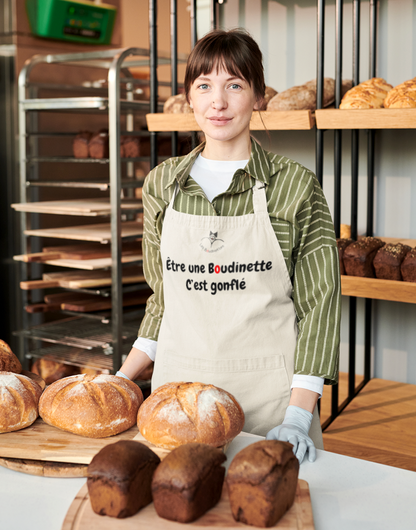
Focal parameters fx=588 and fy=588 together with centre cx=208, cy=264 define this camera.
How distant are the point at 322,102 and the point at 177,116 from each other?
1.91 feet

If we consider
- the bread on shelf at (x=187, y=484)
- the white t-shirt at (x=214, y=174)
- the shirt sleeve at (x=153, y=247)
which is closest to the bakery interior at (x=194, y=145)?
the shirt sleeve at (x=153, y=247)

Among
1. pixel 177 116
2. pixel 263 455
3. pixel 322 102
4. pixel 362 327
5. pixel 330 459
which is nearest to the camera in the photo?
pixel 263 455

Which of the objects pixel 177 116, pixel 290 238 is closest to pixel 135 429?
pixel 290 238

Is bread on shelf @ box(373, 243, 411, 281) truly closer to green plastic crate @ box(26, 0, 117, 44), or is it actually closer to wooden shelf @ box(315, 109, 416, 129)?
wooden shelf @ box(315, 109, 416, 129)

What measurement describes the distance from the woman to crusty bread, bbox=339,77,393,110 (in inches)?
36.8

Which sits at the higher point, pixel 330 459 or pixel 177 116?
pixel 177 116

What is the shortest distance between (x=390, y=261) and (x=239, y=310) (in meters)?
1.08

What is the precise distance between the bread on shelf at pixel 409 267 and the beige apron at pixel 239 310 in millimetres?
978

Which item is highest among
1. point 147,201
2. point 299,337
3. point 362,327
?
point 147,201

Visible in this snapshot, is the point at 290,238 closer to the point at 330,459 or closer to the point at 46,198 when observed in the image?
the point at 330,459

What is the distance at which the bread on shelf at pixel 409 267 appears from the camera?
2.12 meters

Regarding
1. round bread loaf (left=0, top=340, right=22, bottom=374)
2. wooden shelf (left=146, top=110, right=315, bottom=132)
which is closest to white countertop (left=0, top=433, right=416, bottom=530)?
round bread loaf (left=0, top=340, right=22, bottom=374)

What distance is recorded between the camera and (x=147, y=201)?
143 cm

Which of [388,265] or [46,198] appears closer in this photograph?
[388,265]
